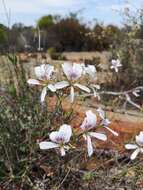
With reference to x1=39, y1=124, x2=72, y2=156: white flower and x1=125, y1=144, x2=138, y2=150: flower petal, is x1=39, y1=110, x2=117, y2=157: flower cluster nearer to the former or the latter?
x1=39, y1=124, x2=72, y2=156: white flower

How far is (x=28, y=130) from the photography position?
12.1 feet

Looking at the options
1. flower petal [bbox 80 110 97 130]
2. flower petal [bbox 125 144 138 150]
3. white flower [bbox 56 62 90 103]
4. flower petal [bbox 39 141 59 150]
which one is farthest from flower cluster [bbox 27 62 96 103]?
flower petal [bbox 125 144 138 150]

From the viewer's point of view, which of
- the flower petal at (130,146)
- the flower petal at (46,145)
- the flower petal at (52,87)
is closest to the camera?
the flower petal at (46,145)

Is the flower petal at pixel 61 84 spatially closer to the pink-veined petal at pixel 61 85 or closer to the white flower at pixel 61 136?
the pink-veined petal at pixel 61 85

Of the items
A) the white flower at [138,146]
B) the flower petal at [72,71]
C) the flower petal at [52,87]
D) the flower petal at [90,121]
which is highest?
the flower petal at [72,71]

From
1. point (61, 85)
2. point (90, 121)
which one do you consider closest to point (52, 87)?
point (61, 85)

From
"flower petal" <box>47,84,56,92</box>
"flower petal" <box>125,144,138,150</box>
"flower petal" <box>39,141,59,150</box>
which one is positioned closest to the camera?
"flower petal" <box>39,141,59,150</box>

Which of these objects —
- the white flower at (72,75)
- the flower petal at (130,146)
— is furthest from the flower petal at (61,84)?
the flower petal at (130,146)

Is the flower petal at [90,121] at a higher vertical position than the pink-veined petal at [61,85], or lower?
lower

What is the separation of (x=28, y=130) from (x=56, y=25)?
97.5 ft

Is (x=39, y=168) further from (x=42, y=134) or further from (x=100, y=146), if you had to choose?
(x=100, y=146)

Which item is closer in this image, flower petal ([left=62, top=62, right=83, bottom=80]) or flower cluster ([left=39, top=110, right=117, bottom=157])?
flower cluster ([left=39, top=110, right=117, bottom=157])

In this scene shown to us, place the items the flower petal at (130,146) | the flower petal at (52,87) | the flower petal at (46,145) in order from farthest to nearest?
the flower petal at (130,146) → the flower petal at (52,87) → the flower petal at (46,145)

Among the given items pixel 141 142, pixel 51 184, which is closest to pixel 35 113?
pixel 51 184
